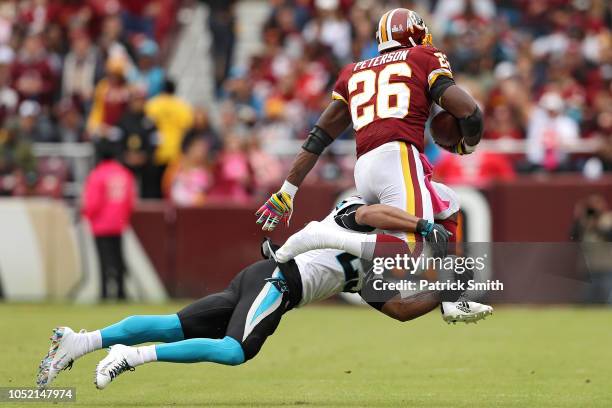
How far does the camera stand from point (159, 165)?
1736 centimetres

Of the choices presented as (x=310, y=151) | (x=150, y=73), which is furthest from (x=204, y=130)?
(x=310, y=151)

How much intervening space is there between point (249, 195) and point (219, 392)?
8.58m

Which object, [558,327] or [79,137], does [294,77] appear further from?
[558,327]

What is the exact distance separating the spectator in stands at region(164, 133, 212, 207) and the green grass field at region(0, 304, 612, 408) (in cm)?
242

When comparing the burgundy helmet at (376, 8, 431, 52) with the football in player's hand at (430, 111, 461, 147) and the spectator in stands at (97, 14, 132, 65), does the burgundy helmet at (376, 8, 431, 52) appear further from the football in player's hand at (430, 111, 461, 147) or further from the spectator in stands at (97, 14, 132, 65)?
the spectator in stands at (97, 14, 132, 65)

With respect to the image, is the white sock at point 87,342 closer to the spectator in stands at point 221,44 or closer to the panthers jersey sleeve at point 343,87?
the panthers jersey sleeve at point 343,87

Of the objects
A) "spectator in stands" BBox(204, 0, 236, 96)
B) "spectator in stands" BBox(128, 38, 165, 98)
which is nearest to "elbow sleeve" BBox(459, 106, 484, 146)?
"spectator in stands" BBox(128, 38, 165, 98)

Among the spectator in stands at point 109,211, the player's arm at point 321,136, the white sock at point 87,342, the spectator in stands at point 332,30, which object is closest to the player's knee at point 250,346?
the white sock at point 87,342

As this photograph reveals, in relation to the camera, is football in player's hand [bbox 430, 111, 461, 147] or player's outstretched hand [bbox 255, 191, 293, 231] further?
player's outstretched hand [bbox 255, 191, 293, 231]

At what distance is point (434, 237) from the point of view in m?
7.32

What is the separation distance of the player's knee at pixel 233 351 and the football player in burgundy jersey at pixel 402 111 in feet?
3.58

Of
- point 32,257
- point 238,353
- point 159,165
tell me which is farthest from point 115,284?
point 238,353

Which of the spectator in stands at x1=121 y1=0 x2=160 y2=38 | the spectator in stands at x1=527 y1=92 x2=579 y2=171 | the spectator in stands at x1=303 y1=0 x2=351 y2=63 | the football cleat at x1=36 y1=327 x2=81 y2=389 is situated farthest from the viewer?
the spectator in stands at x1=121 y1=0 x2=160 y2=38

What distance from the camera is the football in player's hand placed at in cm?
774
